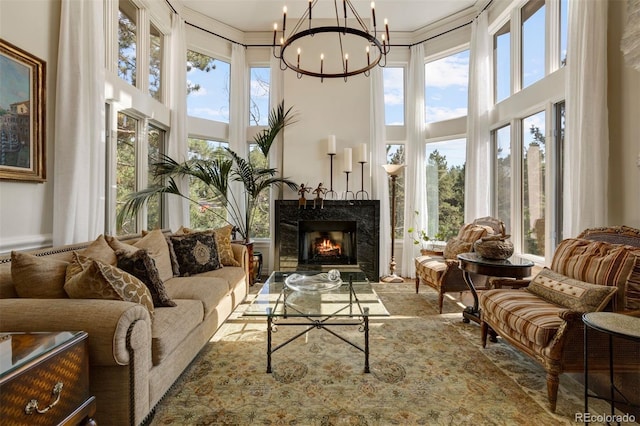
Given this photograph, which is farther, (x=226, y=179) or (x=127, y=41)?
(x=226, y=179)

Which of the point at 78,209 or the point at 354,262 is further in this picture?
the point at 354,262

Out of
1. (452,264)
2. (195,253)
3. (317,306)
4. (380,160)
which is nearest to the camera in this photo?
(317,306)

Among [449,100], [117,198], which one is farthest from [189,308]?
[449,100]

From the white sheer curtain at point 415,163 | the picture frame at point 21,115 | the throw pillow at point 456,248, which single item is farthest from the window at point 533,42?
the picture frame at point 21,115

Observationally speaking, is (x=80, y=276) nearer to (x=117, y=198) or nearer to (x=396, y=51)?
(x=117, y=198)

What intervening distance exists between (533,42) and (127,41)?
191 inches

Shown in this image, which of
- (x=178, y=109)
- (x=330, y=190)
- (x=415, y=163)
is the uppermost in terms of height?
(x=178, y=109)

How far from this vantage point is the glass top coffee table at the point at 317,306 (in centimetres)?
221

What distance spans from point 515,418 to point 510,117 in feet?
11.8

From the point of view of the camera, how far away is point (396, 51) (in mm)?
5367

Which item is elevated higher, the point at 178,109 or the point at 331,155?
the point at 178,109

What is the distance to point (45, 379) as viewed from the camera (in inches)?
45.0

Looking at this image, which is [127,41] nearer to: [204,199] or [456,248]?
[204,199]

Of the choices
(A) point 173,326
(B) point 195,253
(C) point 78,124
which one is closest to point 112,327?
(A) point 173,326
